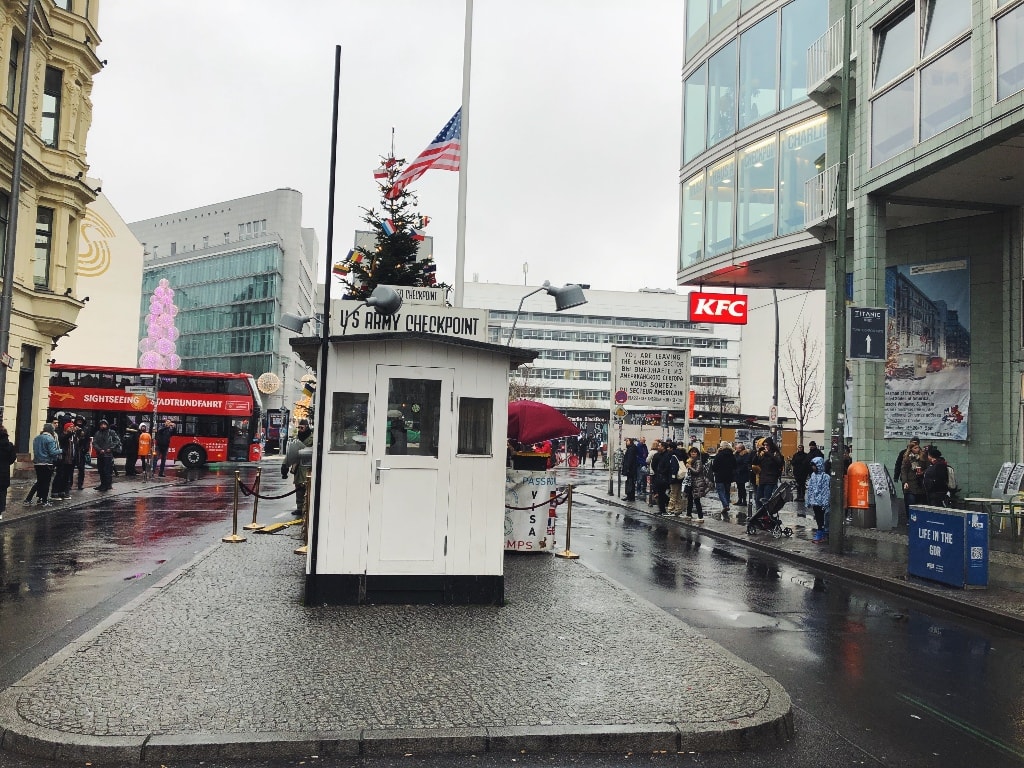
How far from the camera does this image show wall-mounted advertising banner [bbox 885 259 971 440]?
2108 cm

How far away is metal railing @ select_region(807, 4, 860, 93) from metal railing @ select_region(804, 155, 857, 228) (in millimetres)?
2342

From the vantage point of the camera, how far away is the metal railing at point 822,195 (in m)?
22.4

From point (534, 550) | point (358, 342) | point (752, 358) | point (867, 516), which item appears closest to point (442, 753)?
point (358, 342)

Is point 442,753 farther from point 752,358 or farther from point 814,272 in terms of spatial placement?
point 752,358

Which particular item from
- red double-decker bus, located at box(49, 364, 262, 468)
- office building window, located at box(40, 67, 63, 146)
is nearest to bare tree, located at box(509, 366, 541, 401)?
red double-decker bus, located at box(49, 364, 262, 468)

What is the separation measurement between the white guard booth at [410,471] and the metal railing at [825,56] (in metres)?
17.7

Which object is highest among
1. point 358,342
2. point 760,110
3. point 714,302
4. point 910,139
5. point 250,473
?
point 760,110

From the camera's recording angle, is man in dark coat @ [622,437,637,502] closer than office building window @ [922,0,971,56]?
No

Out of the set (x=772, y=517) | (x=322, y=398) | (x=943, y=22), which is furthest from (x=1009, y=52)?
(x=322, y=398)

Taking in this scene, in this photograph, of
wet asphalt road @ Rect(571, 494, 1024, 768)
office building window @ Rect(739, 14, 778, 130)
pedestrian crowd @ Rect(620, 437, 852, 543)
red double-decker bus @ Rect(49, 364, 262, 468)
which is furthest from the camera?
red double-decker bus @ Rect(49, 364, 262, 468)

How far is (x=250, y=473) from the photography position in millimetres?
36000

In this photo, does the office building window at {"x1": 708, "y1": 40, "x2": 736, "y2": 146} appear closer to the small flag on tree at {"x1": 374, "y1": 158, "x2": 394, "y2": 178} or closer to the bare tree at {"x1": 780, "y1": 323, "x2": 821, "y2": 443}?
the small flag on tree at {"x1": 374, "y1": 158, "x2": 394, "y2": 178}

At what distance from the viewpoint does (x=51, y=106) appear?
27.7 m

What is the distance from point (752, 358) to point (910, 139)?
5667cm
